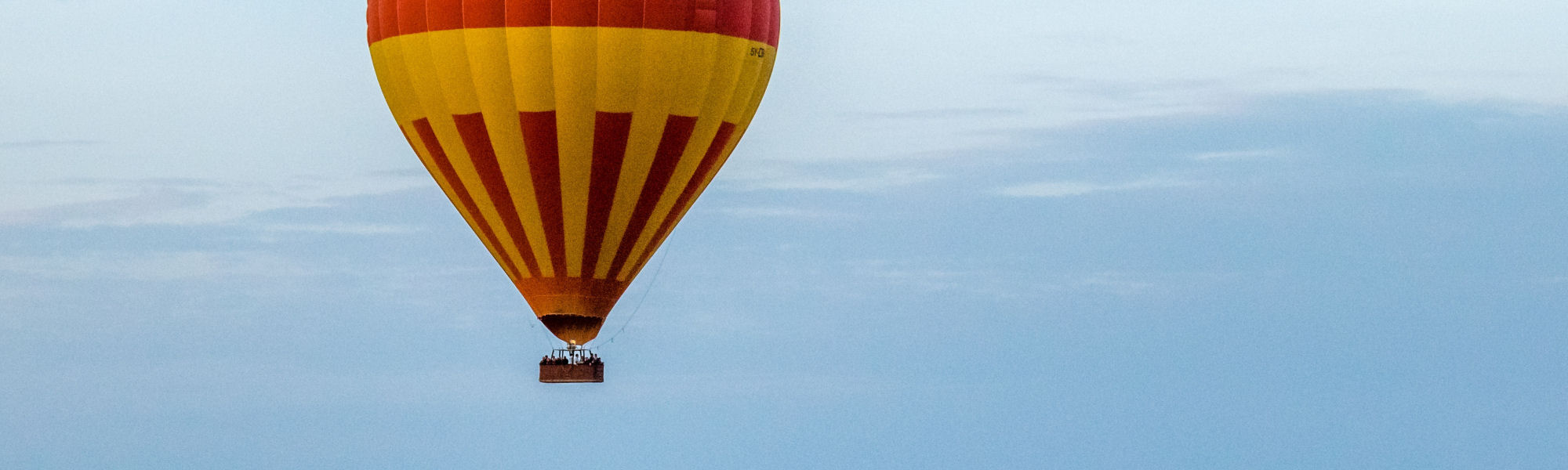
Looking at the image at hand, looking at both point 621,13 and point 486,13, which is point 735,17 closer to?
point 621,13

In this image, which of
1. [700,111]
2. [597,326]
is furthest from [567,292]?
[700,111]

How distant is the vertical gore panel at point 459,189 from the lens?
43.8m

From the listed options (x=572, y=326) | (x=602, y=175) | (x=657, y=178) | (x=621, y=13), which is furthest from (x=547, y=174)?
(x=621, y=13)

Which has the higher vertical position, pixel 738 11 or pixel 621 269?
pixel 738 11

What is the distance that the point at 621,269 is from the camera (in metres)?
43.9

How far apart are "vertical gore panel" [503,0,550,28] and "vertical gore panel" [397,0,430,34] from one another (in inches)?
59.1

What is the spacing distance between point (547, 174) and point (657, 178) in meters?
1.75

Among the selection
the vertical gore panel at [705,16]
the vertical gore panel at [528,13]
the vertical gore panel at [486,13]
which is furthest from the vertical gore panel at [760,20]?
the vertical gore panel at [486,13]

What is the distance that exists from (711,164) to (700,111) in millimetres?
1414

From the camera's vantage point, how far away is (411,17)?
42969 millimetres

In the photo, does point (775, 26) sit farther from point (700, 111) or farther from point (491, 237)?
point (491, 237)

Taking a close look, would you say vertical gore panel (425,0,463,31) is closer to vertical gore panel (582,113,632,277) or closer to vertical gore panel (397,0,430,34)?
vertical gore panel (397,0,430,34)

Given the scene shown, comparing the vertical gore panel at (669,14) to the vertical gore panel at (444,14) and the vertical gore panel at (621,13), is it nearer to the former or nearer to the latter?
the vertical gore panel at (621,13)

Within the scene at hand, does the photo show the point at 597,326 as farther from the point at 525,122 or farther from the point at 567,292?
the point at 525,122
